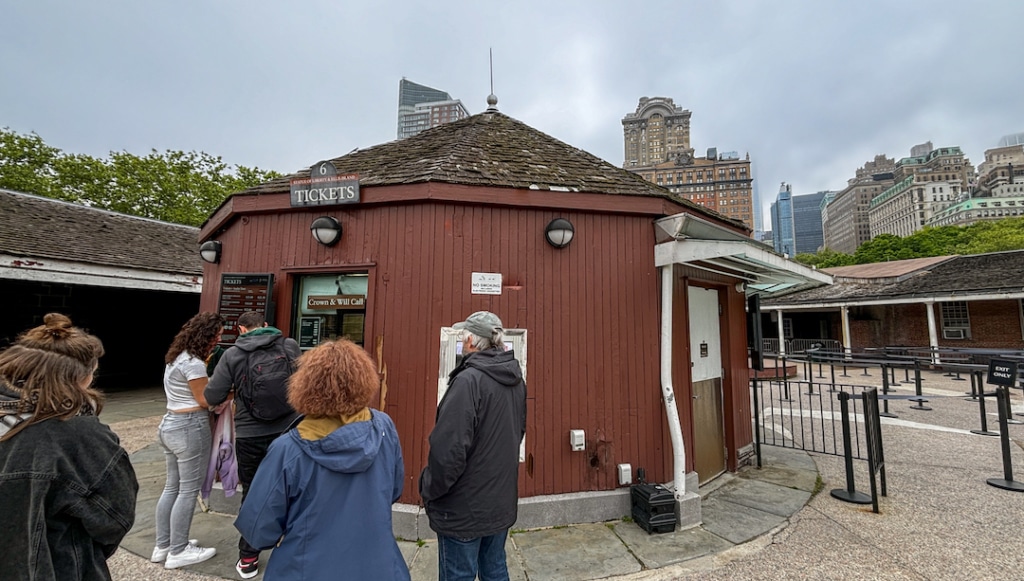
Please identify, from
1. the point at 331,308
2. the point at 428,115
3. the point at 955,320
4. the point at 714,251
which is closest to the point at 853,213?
the point at 955,320

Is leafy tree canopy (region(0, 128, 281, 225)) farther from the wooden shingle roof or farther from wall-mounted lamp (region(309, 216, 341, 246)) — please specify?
the wooden shingle roof

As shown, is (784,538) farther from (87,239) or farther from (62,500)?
(87,239)

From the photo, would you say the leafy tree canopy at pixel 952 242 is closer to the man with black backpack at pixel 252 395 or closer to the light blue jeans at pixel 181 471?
the man with black backpack at pixel 252 395

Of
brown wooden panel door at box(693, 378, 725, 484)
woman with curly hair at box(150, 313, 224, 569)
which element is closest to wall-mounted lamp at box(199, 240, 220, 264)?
woman with curly hair at box(150, 313, 224, 569)

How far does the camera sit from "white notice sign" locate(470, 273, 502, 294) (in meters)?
3.77

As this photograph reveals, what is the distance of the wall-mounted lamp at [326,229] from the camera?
3936mm

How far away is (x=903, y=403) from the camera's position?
9.34 meters

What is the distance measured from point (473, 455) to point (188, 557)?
2.68 meters

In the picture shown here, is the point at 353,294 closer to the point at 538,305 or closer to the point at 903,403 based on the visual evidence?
the point at 538,305

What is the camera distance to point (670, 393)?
3803 millimetres

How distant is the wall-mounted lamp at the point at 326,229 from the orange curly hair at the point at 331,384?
2531 mm

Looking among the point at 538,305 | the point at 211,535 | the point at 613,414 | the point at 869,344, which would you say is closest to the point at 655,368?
the point at 613,414

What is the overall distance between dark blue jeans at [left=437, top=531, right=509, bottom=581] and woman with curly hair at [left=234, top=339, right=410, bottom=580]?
50cm

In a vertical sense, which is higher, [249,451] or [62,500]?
[62,500]
